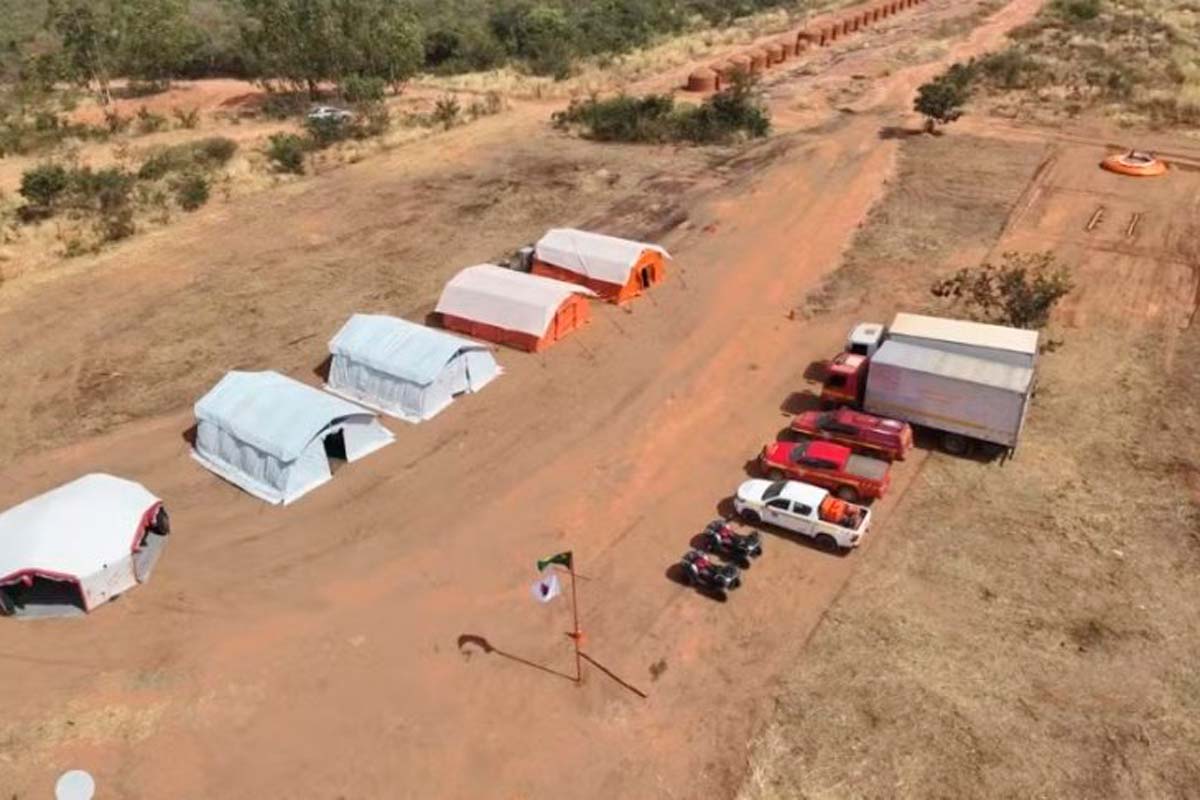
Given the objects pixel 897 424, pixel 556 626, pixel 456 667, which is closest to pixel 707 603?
pixel 556 626

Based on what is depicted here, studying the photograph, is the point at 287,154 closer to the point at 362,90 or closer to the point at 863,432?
the point at 362,90

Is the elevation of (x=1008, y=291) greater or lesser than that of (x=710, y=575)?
greater

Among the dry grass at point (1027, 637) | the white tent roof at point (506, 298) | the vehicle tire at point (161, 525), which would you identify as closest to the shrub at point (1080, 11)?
the dry grass at point (1027, 637)

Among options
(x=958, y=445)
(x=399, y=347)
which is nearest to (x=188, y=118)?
(x=399, y=347)

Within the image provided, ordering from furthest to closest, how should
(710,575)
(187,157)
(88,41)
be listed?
(88,41), (187,157), (710,575)

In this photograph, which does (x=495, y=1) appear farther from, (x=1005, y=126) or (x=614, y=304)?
(x=614, y=304)

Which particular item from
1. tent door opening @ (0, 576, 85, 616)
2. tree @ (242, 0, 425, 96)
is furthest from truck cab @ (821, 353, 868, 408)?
tree @ (242, 0, 425, 96)

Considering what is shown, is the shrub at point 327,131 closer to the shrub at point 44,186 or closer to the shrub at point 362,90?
the shrub at point 362,90

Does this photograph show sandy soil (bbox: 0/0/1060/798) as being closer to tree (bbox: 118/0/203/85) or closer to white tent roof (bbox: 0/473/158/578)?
white tent roof (bbox: 0/473/158/578)
